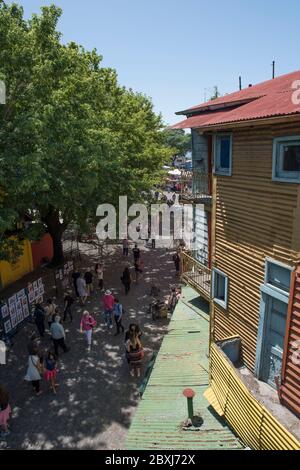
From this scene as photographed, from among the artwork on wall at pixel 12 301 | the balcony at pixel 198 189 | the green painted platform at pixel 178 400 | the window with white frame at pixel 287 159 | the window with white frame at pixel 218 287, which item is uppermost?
the window with white frame at pixel 287 159

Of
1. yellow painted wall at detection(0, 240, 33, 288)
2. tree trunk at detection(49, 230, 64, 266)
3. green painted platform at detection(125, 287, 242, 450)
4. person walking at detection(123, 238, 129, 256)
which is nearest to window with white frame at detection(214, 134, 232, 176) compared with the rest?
green painted platform at detection(125, 287, 242, 450)

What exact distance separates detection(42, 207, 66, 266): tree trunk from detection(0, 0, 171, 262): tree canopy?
327cm

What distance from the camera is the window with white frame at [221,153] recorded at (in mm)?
9594

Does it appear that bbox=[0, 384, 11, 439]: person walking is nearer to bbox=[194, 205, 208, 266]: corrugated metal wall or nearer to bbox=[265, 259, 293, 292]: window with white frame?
bbox=[265, 259, 293, 292]: window with white frame

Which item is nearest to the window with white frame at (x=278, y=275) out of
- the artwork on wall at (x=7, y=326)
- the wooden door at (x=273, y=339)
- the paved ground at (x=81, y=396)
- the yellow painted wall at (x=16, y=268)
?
the wooden door at (x=273, y=339)

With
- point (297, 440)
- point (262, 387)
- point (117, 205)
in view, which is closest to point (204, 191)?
point (117, 205)

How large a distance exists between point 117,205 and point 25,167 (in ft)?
26.5

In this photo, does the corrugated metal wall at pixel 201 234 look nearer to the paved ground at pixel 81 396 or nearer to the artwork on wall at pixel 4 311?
the paved ground at pixel 81 396

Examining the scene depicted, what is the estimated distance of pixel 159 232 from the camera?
30.8 m

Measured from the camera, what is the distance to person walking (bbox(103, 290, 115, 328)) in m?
14.2

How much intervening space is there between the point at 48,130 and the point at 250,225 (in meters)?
7.65

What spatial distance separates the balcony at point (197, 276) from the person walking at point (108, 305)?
3003 mm

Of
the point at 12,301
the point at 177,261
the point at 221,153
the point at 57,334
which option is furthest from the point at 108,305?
the point at 221,153

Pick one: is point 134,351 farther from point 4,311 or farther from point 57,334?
point 4,311
